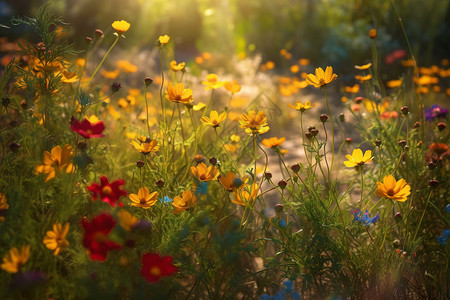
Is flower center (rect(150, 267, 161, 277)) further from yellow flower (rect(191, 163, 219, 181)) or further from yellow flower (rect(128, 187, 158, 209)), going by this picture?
→ yellow flower (rect(191, 163, 219, 181))

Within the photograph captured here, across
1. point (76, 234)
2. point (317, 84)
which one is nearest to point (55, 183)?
point (76, 234)

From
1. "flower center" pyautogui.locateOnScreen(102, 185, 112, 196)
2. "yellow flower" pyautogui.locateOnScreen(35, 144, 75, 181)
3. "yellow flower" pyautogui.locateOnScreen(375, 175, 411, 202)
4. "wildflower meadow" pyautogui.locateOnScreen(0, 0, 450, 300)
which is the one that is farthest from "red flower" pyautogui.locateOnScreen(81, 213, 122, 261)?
"yellow flower" pyautogui.locateOnScreen(375, 175, 411, 202)

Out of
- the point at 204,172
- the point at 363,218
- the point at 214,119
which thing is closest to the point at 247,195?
the point at 204,172

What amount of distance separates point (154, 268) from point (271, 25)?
20.8ft

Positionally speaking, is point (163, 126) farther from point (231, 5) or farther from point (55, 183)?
point (231, 5)

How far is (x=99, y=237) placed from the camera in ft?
3.12

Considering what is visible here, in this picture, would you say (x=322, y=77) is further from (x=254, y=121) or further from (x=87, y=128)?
(x=87, y=128)

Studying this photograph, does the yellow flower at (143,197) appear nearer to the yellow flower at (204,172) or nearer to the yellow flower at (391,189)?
the yellow flower at (204,172)

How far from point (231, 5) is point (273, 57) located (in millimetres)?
2214

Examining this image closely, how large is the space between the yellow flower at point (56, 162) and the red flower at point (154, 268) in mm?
402

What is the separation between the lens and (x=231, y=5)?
783 centimetres

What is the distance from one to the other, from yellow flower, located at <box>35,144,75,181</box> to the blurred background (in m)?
4.25

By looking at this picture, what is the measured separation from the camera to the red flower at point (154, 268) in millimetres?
892

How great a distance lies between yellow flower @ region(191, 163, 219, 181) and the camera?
136 centimetres
